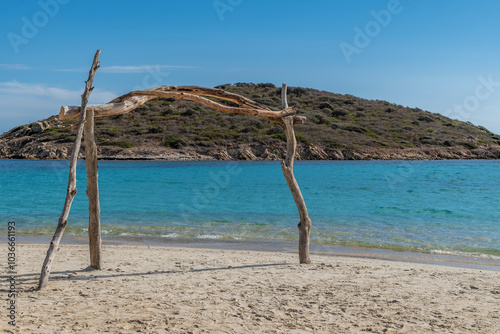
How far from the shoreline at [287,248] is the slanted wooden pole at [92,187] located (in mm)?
3552

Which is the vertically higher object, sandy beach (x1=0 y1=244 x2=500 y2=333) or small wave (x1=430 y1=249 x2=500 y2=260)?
small wave (x1=430 y1=249 x2=500 y2=260)

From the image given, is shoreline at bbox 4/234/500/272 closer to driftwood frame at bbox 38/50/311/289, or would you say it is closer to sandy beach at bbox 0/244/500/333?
sandy beach at bbox 0/244/500/333

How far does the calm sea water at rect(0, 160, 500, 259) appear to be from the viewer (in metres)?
13.2

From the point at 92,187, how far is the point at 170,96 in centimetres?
200

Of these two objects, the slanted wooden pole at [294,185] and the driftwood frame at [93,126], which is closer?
the driftwood frame at [93,126]

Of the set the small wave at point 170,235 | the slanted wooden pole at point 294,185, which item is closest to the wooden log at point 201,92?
the slanted wooden pole at point 294,185

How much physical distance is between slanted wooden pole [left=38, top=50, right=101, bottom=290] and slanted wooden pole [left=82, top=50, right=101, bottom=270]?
21cm

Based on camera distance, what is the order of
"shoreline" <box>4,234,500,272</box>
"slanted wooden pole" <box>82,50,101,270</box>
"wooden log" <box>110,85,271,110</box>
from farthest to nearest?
"shoreline" <box>4,234,500,272</box>
"wooden log" <box>110,85,271,110</box>
"slanted wooden pole" <box>82,50,101,270</box>

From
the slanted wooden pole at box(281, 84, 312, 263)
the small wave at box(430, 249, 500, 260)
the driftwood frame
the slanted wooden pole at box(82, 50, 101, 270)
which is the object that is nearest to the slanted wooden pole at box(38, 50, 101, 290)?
the driftwood frame

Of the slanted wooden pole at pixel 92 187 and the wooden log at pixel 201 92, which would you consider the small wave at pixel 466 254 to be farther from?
the slanted wooden pole at pixel 92 187

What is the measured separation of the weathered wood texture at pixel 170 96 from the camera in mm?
7309

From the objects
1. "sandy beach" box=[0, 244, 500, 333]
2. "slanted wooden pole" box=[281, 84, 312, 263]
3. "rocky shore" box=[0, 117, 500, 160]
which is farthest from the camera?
"rocky shore" box=[0, 117, 500, 160]

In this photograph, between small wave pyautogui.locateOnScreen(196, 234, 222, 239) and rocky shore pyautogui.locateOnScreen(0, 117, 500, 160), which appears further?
rocky shore pyautogui.locateOnScreen(0, 117, 500, 160)

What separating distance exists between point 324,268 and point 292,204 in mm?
12898
